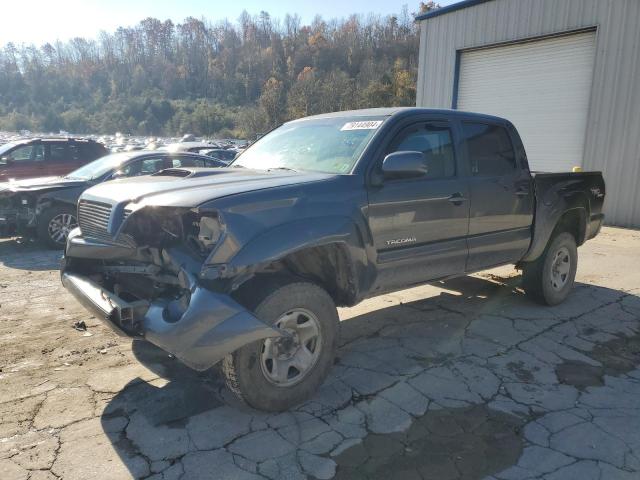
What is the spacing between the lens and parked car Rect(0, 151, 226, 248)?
7758 millimetres

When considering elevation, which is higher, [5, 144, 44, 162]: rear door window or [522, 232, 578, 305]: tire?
[5, 144, 44, 162]: rear door window

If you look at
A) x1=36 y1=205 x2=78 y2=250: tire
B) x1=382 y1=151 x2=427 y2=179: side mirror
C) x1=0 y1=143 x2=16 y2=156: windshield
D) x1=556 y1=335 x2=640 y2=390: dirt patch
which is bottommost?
x1=556 y1=335 x2=640 y2=390: dirt patch

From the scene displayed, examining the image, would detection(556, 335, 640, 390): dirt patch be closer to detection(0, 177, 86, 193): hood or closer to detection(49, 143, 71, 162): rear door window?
detection(0, 177, 86, 193): hood

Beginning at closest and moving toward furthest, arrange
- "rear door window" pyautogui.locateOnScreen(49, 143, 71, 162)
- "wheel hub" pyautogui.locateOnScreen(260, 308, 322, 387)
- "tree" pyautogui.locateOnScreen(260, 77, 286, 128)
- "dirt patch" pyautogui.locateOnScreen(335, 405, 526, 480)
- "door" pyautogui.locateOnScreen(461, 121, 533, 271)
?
"dirt patch" pyautogui.locateOnScreen(335, 405, 526, 480) < "wheel hub" pyautogui.locateOnScreen(260, 308, 322, 387) < "door" pyautogui.locateOnScreen(461, 121, 533, 271) < "rear door window" pyautogui.locateOnScreen(49, 143, 71, 162) < "tree" pyautogui.locateOnScreen(260, 77, 286, 128)

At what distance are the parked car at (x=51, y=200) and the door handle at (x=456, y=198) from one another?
19.6 feet

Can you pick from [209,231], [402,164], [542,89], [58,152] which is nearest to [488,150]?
[402,164]

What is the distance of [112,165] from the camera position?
834 cm

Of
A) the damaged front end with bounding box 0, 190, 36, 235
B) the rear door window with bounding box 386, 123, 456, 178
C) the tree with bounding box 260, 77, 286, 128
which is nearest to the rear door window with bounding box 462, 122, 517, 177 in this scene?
the rear door window with bounding box 386, 123, 456, 178

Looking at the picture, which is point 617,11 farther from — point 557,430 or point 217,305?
point 217,305

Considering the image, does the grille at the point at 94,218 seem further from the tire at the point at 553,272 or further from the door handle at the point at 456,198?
the tire at the point at 553,272

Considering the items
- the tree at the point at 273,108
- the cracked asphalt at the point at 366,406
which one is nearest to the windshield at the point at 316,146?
the cracked asphalt at the point at 366,406

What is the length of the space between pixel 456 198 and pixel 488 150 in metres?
0.85

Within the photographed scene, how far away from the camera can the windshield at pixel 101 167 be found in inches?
324

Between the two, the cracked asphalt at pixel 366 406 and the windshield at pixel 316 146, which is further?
the windshield at pixel 316 146
